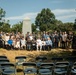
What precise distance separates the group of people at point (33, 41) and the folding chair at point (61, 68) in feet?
34.2

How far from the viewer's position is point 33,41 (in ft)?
75.4

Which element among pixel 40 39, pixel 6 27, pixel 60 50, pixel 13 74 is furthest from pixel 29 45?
pixel 6 27

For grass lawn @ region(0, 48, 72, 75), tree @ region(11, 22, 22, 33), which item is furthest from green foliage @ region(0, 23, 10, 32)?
grass lawn @ region(0, 48, 72, 75)

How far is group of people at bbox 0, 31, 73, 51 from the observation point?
22969 mm

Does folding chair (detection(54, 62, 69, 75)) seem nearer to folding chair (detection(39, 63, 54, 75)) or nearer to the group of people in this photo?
folding chair (detection(39, 63, 54, 75))

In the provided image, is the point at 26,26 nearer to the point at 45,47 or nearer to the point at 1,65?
the point at 45,47

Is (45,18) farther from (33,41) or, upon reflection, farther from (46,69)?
(46,69)

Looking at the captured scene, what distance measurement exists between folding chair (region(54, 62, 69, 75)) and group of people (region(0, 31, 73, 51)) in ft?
34.2

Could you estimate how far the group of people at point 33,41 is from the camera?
2297 cm

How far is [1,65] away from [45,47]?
37.3 feet

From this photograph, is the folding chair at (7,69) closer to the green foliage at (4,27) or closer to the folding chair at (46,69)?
the folding chair at (46,69)

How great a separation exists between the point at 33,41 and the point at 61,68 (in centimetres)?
1074

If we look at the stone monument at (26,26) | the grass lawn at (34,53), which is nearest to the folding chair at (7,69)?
the grass lawn at (34,53)

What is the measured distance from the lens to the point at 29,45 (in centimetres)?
2314
